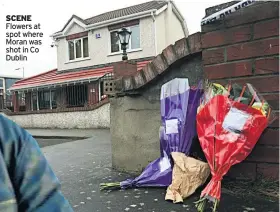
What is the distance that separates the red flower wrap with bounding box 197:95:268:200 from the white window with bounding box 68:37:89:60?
1591cm

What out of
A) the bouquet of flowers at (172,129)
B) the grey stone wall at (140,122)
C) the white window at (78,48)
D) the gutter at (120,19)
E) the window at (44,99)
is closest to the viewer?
the bouquet of flowers at (172,129)

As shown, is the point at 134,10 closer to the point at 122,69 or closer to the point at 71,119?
the point at 71,119

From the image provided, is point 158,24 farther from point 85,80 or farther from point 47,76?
point 47,76

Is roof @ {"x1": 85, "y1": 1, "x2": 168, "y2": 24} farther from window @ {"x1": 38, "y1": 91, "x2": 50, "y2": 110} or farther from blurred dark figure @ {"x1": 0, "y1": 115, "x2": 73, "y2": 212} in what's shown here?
blurred dark figure @ {"x1": 0, "y1": 115, "x2": 73, "y2": 212}

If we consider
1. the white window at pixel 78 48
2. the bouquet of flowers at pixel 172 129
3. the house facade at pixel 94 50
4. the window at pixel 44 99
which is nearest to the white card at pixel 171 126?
the bouquet of flowers at pixel 172 129

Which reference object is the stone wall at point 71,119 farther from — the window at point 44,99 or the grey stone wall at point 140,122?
the grey stone wall at point 140,122

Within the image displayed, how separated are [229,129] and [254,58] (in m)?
0.66

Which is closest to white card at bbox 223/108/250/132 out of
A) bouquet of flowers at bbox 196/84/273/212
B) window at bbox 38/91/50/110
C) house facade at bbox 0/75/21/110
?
bouquet of flowers at bbox 196/84/273/212

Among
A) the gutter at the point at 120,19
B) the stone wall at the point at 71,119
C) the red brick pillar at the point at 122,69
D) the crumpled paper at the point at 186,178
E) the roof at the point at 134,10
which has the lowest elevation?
the stone wall at the point at 71,119

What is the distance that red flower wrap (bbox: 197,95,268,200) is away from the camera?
2102mm

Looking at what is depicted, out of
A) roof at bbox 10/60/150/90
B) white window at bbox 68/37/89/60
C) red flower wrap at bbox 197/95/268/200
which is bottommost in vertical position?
red flower wrap at bbox 197/95/268/200

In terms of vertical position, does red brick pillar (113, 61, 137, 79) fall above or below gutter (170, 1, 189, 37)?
below

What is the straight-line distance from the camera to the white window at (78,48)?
690 inches

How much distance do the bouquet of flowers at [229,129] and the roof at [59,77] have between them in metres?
11.7
